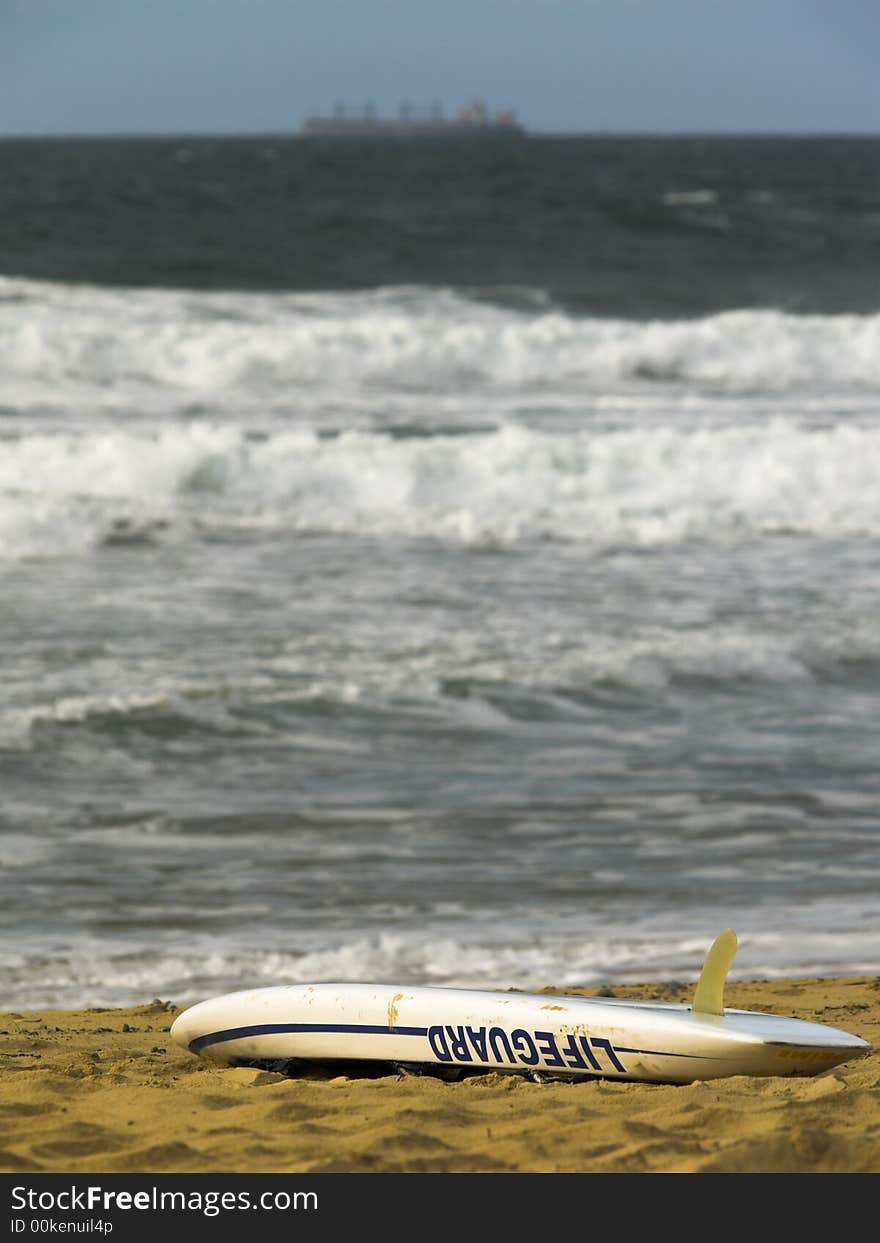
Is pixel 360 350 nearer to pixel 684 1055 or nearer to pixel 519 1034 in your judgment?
pixel 519 1034

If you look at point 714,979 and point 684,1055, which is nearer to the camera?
point 684,1055

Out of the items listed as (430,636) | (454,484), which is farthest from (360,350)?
(430,636)

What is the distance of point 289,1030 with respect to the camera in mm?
5027

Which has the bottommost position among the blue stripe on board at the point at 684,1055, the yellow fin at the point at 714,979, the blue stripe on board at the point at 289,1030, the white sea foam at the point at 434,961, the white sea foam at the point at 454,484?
the white sea foam at the point at 434,961

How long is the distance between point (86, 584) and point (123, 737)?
13.0 feet

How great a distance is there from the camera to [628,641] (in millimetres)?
11055

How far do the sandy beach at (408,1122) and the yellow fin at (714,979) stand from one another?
0.87ft

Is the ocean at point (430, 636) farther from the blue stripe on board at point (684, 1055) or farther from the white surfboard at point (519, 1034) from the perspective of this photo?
the blue stripe on board at point (684, 1055)

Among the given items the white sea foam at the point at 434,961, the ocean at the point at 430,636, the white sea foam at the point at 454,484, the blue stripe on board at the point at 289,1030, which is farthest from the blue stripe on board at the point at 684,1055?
the white sea foam at the point at 454,484

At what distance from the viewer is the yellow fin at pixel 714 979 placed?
4777 mm

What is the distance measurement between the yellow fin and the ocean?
5.08 feet

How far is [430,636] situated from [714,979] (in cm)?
641

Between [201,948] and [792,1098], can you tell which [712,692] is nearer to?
[201,948]
